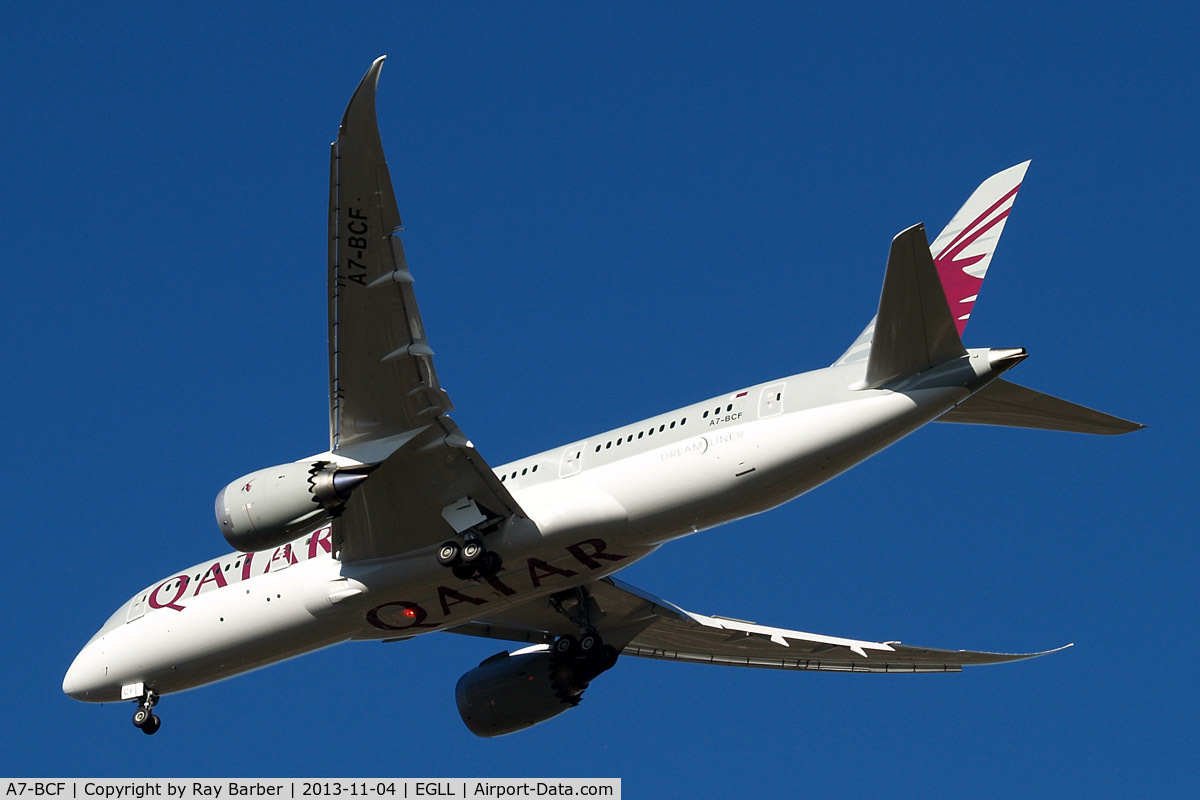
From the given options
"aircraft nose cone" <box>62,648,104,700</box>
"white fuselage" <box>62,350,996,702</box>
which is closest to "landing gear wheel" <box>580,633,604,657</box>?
"white fuselage" <box>62,350,996,702</box>

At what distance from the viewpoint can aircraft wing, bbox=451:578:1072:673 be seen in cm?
2808

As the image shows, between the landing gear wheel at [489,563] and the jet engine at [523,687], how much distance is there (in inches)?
184

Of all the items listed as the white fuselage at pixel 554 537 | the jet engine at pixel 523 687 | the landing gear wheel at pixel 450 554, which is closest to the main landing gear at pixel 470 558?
the landing gear wheel at pixel 450 554

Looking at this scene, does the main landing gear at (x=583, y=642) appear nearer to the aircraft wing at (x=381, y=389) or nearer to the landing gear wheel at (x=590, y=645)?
the landing gear wheel at (x=590, y=645)

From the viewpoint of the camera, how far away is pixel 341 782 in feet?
80.0

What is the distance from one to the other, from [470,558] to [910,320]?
7.45m

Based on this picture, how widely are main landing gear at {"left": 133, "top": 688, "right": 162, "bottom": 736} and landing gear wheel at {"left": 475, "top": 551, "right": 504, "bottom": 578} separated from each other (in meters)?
7.20

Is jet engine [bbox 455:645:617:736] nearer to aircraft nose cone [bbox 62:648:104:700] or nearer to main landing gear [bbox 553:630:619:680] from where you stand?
main landing gear [bbox 553:630:619:680]

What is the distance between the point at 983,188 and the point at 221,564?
1444 centimetres

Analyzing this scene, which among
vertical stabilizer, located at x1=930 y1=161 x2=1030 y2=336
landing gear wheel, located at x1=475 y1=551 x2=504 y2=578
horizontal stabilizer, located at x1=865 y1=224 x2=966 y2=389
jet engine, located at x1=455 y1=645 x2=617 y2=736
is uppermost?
vertical stabilizer, located at x1=930 y1=161 x2=1030 y2=336

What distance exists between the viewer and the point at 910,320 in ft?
69.2

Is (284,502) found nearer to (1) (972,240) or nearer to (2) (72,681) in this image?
(2) (72,681)

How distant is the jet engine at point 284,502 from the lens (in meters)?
21.9

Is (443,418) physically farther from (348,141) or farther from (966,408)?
(966,408)
